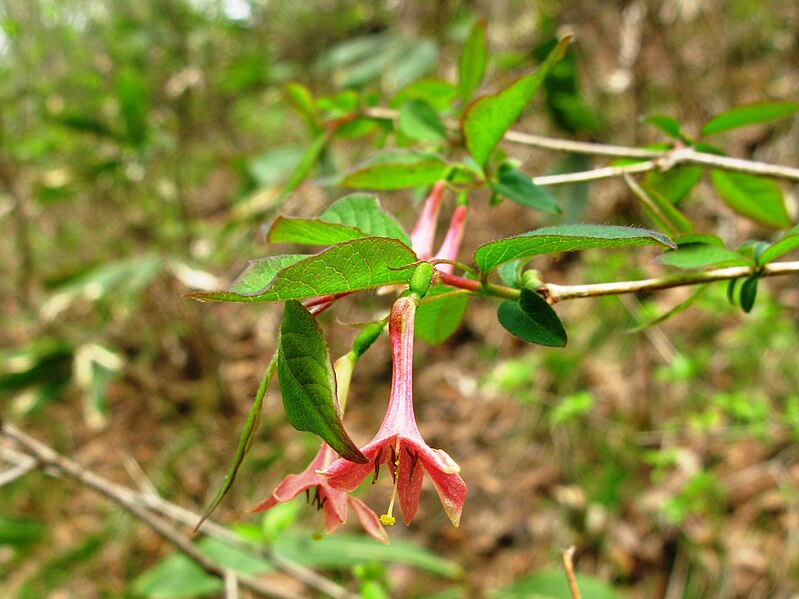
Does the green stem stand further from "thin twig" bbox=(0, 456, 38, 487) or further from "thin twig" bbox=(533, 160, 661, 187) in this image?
"thin twig" bbox=(0, 456, 38, 487)

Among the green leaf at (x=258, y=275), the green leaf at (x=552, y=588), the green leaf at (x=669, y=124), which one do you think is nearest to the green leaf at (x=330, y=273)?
the green leaf at (x=258, y=275)

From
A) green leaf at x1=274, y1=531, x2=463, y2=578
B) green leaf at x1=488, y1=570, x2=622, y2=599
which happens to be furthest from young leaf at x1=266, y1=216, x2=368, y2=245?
green leaf at x1=488, y1=570, x2=622, y2=599

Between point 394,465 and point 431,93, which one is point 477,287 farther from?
point 431,93

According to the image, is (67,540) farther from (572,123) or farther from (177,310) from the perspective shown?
(572,123)

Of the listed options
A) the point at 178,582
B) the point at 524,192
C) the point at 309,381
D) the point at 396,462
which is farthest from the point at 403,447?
the point at 178,582

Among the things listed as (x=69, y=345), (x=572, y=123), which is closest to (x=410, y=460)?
(x=572, y=123)

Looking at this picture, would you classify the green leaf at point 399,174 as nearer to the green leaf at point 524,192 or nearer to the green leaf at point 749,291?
the green leaf at point 524,192

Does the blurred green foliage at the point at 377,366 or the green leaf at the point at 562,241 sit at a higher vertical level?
the green leaf at the point at 562,241
